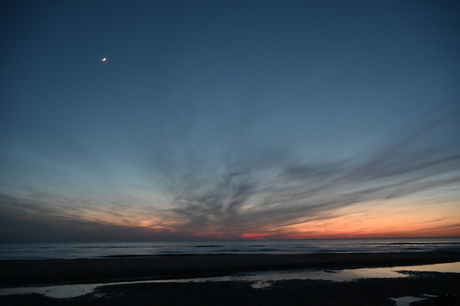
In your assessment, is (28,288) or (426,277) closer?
(28,288)

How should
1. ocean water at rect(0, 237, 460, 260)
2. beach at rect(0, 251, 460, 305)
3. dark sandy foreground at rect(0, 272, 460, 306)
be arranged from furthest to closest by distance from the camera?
ocean water at rect(0, 237, 460, 260) → beach at rect(0, 251, 460, 305) → dark sandy foreground at rect(0, 272, 460, 306)

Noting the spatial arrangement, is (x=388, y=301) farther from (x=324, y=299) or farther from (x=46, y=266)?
(x=46, y=266)

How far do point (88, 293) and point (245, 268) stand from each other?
1676 cm

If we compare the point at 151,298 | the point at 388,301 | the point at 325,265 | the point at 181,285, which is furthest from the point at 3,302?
Result: the point at 325,265

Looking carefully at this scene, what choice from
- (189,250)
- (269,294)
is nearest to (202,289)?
(269,294)

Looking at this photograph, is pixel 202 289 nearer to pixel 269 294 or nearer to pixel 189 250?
pixel 269 294

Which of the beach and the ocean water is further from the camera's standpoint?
the ocean water

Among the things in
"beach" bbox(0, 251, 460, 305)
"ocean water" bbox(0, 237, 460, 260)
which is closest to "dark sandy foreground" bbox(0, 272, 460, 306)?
"beach" bbox(0, 251, 460, 305)

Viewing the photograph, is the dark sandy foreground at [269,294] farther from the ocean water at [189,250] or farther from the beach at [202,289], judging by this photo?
the ocean water at [189,250]

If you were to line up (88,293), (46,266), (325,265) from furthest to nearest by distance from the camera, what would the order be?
1. (325,265)
2. (46,266)
3. (88,293)

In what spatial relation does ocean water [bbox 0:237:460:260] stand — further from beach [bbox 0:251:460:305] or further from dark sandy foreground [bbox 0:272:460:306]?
dark sandy foreground [bbox 0:272:460:306]

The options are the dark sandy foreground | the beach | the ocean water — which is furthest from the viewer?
the ocean water

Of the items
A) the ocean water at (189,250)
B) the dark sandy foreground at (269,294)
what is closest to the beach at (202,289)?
the dark sandy foreground at (269,294)

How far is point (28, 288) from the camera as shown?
56.8ft
